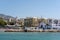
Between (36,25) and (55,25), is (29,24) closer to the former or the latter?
(36,25)

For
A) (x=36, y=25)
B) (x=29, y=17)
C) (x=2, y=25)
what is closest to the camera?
(x=2, y=25)

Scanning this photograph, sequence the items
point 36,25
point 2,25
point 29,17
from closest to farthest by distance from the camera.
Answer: point 2,25
point 36,25
point 29,17

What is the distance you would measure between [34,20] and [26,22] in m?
1.95

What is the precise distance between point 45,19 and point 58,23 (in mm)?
4565

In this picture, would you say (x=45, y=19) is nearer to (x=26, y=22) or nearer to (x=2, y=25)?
(x=26, y=22)

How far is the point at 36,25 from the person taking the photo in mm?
47156

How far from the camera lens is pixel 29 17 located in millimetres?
50219

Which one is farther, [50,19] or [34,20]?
[50,19]

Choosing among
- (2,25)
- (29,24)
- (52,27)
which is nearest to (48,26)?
(52,27)

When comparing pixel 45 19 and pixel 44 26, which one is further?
pixel 45 19

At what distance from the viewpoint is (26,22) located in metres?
48.4

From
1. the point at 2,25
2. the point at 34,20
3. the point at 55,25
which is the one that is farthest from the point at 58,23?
the point at 2,25

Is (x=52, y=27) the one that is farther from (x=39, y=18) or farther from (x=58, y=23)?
(x=39, y=18)

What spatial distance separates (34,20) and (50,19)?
5.21 meters
